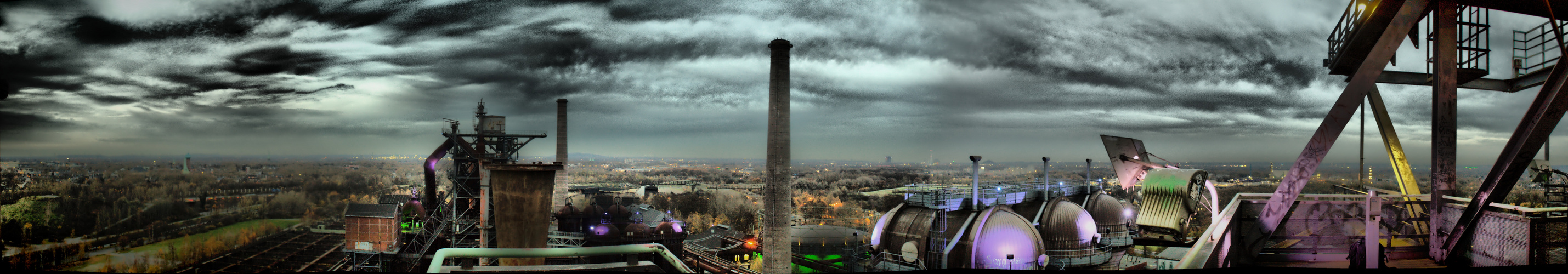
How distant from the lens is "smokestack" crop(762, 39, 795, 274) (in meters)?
13.6

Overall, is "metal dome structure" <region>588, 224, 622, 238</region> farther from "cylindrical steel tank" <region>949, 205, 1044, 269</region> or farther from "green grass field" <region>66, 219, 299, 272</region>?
"cylindrical steel tank" <region>949, 205, 1044, 269</region>

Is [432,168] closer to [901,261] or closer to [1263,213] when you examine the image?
[901,261]

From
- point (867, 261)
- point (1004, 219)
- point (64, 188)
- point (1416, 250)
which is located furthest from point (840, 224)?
point (64, 188)

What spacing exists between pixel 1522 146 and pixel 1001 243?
25.2ft

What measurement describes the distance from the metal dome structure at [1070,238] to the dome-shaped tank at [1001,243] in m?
2.27

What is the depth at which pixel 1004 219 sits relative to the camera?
42.0ft

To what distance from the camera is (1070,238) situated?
15.0 meters

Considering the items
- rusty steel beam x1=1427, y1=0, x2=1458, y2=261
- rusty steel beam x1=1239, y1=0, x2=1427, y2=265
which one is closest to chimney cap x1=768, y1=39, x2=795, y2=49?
rusty steel beam x1=1239, y1=0, x2=1427, y2=265

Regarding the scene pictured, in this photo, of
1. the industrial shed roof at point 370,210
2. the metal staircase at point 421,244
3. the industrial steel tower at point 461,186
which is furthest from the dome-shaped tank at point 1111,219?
the industrial shed roof at point 370,210

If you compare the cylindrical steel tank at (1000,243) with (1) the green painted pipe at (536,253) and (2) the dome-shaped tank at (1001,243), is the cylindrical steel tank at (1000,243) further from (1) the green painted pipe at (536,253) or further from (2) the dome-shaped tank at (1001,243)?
(1) the green painted pipe at (536,253)

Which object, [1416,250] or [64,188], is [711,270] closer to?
[64,188]

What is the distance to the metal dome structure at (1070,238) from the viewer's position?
14.8 meters

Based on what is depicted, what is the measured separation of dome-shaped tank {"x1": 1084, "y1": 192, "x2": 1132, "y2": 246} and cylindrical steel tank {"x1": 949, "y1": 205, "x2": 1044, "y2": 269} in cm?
514

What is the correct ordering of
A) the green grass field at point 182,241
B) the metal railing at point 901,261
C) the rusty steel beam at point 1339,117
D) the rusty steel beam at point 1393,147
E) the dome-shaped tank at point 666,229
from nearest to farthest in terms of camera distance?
1. the rusty steel beam at point 1339,117
2. the green grass field at point 182,241
3. the rusty steel beam at point 1393,147
4. the metal railing at point 901,261
5. the dome-shaped tank at point 666,229
